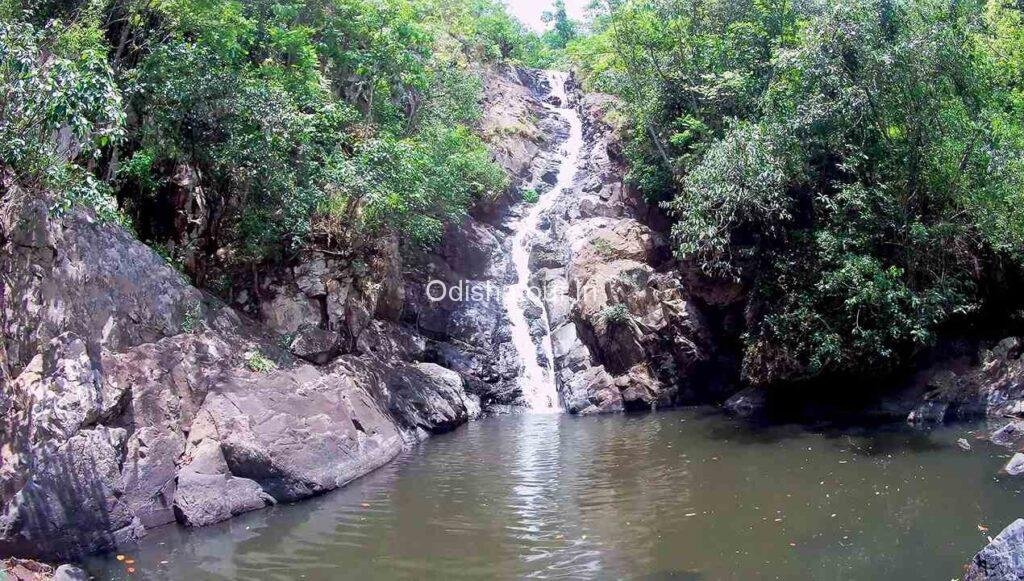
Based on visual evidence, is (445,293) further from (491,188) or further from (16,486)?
(16,486)

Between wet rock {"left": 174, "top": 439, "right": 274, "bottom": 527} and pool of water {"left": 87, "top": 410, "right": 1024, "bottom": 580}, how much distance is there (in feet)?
0.96

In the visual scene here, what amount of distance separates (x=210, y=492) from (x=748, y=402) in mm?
13639

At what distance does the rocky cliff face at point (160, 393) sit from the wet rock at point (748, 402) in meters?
7.65

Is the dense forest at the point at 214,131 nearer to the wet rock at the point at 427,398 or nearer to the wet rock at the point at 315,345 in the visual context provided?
the wet rock at the point at 315,345

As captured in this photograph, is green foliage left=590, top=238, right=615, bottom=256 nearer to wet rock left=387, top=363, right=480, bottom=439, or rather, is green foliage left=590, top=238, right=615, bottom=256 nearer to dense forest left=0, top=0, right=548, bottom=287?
dense forest left=0, top=0, right=548, bottom=287

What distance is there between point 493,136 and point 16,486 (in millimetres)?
26792

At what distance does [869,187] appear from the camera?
16250 mm

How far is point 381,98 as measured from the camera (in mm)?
24109

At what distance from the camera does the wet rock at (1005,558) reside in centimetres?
560

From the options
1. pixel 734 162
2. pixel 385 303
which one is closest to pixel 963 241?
pixel 734 162

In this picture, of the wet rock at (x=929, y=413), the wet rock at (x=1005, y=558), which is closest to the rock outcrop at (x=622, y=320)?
the wet rock at (x=929, y=413)

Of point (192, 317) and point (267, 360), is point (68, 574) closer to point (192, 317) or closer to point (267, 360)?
point (192, 317)

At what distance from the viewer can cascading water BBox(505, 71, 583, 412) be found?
71.1 ft

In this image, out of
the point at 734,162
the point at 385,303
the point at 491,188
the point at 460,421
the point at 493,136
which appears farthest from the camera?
the point at 493,136
